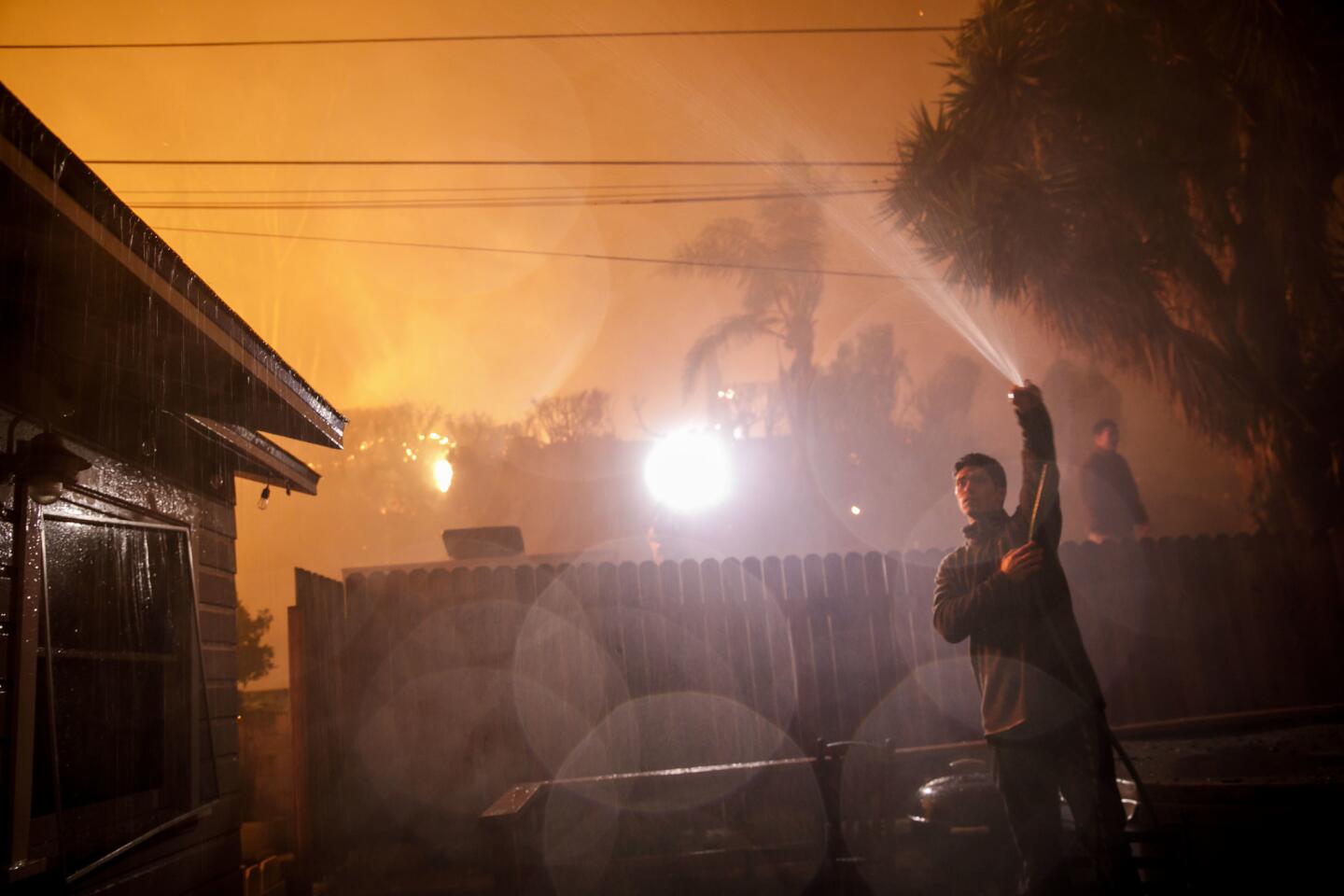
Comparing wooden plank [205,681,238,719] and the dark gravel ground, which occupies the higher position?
wooden plank [205,681,238,719]

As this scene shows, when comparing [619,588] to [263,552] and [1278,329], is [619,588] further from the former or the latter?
[263,552]

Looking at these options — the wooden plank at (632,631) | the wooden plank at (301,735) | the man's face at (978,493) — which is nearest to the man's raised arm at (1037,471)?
the man's face at (978,493)

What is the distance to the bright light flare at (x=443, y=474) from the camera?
129 feet

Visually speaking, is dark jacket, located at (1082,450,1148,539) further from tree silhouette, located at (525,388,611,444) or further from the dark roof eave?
tree silhouette, located at (525,388,611,444)

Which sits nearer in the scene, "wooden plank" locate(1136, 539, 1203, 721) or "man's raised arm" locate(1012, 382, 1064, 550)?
"man's raised arm" locate(1012, 382, 1064, 550)

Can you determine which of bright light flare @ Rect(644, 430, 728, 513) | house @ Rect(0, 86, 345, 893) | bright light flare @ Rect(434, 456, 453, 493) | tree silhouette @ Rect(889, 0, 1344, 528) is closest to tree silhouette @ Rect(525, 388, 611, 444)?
bright light flare @ Rect(434, 456, 453, 493)

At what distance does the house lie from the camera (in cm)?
298

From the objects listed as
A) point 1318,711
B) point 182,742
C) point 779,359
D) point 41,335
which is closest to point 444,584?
point 182,742

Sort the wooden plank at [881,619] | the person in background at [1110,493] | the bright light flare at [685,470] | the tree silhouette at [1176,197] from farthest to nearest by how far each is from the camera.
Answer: the bright light flare at [685,470]
the person in background at [1110,493]
the tree silhouette at [1176,197]
the wooden plank at [881,619]

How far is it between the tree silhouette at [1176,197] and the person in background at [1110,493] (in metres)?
1.70

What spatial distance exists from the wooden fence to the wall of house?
Result: 129 cm

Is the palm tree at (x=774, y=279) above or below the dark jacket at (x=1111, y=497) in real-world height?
above

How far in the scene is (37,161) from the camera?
8.23ft

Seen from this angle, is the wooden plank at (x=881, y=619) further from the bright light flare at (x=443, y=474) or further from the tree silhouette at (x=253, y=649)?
the bright light flare at (x=443, y=474)
